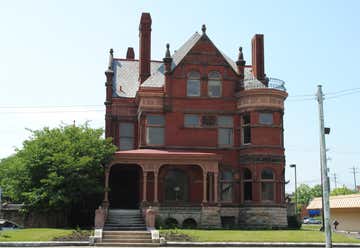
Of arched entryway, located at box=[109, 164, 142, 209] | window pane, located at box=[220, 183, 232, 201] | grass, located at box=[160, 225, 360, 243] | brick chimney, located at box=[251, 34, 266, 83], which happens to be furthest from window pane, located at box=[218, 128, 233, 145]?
grass, located at box=[160, 225, 360, 243]

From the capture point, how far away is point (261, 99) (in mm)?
37906

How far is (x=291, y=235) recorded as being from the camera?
29.6 meters

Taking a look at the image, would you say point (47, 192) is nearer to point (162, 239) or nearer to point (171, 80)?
point (162, 239)

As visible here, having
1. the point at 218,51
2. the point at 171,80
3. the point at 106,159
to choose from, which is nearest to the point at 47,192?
the point at 106,159

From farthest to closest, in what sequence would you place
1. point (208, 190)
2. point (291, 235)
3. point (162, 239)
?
point (208, 190) → point (291, 235) → point (162, 239)

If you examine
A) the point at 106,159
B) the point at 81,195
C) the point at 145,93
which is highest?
the point at 145,93

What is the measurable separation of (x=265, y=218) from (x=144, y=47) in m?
16.7

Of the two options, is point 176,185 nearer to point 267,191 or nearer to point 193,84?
point 267,191

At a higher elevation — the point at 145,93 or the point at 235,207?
the point at 145,93

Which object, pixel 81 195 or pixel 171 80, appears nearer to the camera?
pixel 81 195

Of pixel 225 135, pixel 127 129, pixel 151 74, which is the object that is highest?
pixel 151 74

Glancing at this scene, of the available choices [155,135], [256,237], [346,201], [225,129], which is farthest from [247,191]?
[346,201]

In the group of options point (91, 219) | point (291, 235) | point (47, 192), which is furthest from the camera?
point (91, 219)

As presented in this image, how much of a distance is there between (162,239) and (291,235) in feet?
25.1
